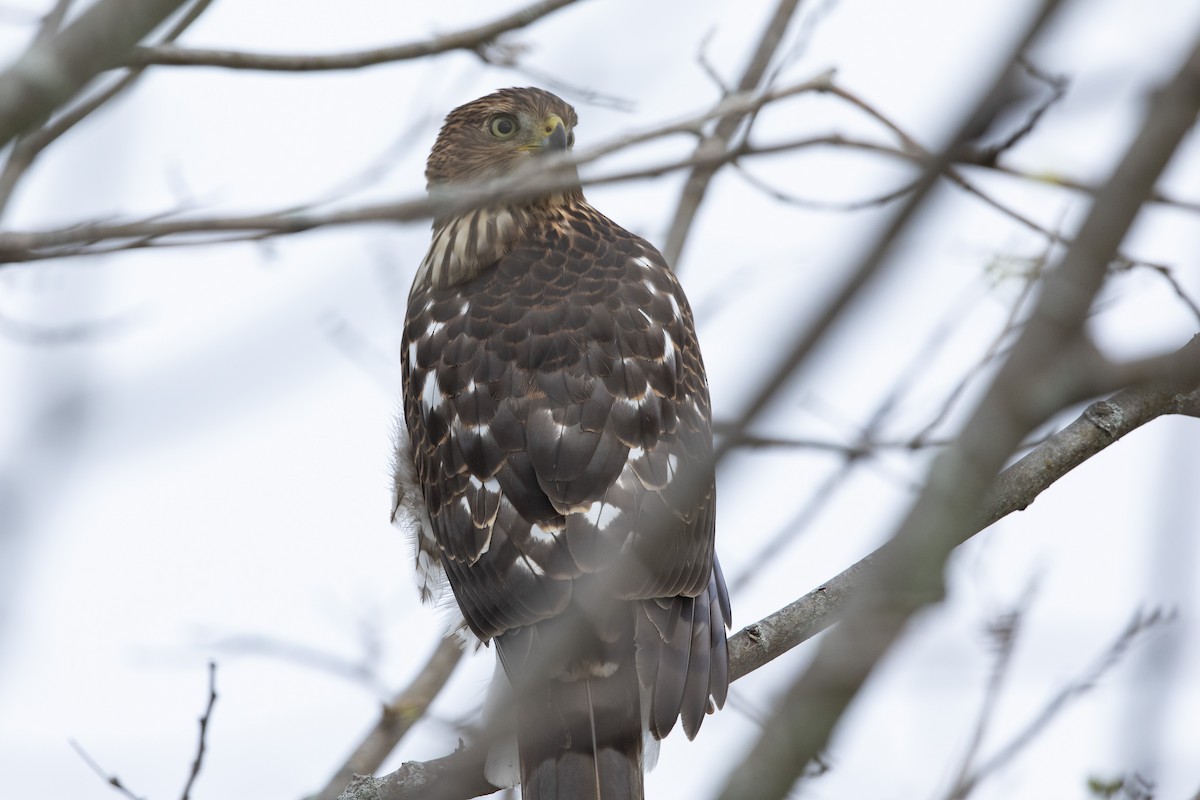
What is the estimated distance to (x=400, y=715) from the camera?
5.11 m

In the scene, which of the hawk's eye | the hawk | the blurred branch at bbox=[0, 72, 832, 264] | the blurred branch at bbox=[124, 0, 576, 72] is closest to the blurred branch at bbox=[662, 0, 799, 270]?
the hawk

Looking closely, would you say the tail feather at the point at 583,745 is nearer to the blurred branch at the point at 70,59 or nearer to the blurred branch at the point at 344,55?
the blurred branch at the point at 344,55

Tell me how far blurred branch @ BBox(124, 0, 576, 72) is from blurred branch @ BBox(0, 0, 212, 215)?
105 millimetres

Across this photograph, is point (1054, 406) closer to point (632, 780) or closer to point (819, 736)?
point (819, 736)

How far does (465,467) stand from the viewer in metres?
4.77

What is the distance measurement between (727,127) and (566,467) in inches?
95.7

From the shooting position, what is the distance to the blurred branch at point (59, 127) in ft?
14.5

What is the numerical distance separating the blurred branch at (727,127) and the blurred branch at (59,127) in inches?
95.2

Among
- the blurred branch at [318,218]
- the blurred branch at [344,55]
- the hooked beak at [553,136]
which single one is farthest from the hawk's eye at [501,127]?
the blurred branch at [318,218]

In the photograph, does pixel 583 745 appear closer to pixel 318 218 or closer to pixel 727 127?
pixel 318 218

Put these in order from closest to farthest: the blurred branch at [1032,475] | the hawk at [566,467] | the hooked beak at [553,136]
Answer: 1. the blurred branch at [1032,475]
2. the hawk at [566,467]
3. the hooked beak at [553,136]

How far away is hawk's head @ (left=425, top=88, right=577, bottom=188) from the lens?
19.5 ft

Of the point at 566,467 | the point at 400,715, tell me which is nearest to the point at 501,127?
the point at 566,467

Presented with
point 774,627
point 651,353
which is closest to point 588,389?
point 651,353
